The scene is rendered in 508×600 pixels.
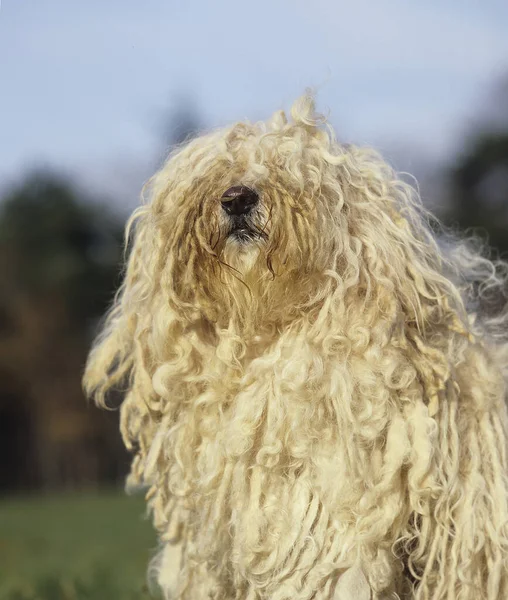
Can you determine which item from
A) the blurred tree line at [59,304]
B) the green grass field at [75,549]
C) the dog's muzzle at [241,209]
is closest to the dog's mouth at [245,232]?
the dog's muzzle at [241,209]

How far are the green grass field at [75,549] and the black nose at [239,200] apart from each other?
1936 millimetres

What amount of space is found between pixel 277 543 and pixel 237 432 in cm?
41

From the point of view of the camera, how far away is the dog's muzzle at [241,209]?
331 centimetres

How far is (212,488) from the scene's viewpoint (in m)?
3.49

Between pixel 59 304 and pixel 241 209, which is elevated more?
pixel 241 209

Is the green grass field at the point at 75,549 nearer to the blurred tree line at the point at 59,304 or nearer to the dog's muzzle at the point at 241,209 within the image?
the dog's muzzle at the point at 241,209

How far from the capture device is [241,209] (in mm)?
3309

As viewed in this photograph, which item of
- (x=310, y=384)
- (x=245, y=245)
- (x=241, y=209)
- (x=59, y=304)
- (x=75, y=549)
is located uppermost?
(x=241, y=209)

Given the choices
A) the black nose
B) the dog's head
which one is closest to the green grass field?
the dog's head

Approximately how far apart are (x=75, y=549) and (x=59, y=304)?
1713 centimetres

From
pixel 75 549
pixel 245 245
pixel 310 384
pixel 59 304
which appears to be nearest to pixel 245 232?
pixel 245 245

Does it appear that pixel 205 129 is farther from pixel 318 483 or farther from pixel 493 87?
pixel 493 87

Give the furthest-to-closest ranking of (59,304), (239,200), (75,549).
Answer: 1. (59,304)
2. (75,549)
3. (239,200)

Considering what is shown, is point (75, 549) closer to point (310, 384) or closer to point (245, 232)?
point (310, 384)
